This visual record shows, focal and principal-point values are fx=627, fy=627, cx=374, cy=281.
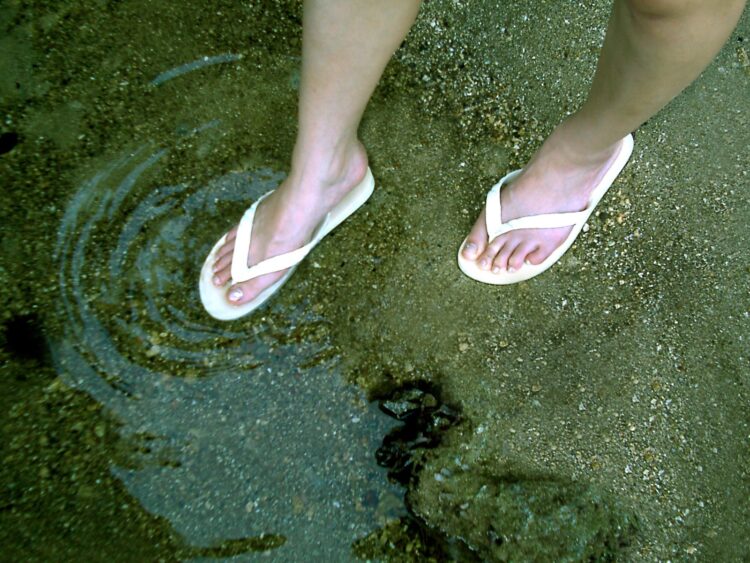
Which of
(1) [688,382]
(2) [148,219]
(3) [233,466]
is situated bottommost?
(1) [688,382]

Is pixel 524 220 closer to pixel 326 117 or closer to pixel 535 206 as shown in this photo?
pixel 535 206

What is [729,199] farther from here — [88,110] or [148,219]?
[88,110]

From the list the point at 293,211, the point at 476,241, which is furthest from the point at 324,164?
the point at 476,241

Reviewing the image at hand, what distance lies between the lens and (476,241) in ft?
5.27

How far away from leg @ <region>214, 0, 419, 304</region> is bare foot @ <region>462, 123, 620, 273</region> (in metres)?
0.37

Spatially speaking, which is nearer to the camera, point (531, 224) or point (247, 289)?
point (247, 289)

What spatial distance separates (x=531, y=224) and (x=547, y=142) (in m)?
0.21

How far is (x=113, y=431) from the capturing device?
139cm

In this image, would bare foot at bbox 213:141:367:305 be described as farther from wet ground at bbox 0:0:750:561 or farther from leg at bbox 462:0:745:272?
leg at bbox 462:0:745:272

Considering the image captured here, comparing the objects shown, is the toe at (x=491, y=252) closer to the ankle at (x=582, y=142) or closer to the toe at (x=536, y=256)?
the toe at (x=536, y=256)

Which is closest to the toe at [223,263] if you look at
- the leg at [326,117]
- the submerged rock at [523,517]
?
the leg at [326,117]

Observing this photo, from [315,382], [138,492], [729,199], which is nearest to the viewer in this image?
[138,492]

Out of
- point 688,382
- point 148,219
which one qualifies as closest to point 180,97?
point 148,219

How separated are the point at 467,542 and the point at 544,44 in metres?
1.41
